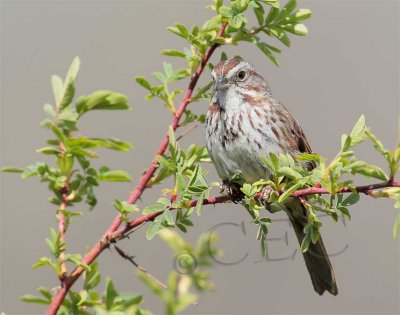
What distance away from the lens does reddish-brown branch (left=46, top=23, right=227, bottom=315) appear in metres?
2.03

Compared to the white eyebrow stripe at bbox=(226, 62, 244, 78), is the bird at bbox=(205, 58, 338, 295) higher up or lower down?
lower down

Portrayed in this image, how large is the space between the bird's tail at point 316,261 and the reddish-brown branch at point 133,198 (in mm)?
1203

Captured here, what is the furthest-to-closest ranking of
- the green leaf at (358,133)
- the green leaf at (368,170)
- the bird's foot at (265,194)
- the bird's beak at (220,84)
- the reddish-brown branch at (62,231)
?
the bird's beak at (220,84), the bird's foot at (265,194), the reddish-brown branch at (62,231), the green leaf at (358,133), the green leaf at (368,170)

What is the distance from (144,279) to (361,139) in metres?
1.04

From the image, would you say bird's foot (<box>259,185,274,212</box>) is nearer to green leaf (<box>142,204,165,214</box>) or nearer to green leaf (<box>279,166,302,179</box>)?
green leaf (<box>279,166,302,179</box>)

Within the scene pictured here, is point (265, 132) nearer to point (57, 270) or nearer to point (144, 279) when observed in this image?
point (57, 270)

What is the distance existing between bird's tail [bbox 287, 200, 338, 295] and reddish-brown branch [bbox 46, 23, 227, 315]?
1.20 m

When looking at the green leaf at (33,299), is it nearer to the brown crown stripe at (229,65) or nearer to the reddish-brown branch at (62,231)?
the reddish-brown branch at (62,231)

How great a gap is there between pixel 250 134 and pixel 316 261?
2.82ft

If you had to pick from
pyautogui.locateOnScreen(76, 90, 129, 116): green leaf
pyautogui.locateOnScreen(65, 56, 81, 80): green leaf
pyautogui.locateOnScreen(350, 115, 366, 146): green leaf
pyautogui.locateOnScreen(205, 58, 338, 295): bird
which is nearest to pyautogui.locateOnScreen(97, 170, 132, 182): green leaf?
pyautogui.locateOnScreen(76, 90, 129, 116): green leaf

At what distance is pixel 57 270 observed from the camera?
2.14m

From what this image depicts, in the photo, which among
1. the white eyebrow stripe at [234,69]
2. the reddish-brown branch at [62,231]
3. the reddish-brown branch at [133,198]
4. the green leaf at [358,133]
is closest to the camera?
the green leaf at [358,133]

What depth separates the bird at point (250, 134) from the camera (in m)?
3.25

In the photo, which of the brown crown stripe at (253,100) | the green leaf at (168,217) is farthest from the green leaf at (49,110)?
the brown crown stripe at (253,100)
